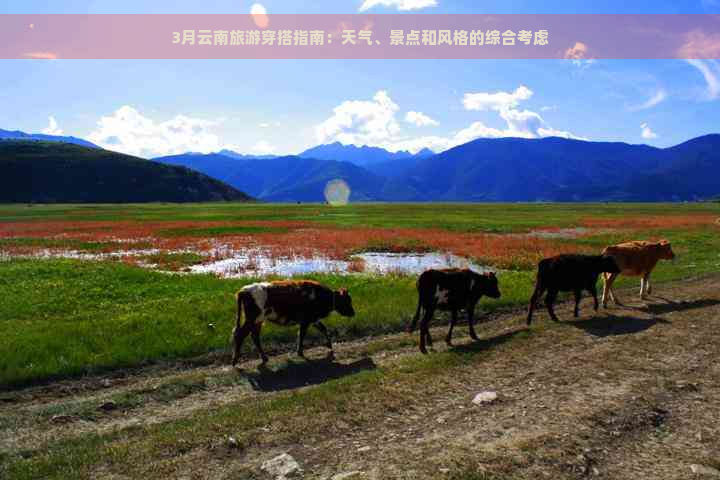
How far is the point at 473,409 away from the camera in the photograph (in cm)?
922

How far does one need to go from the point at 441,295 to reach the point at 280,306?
16.0ft

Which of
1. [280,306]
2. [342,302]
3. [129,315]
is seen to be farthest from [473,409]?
[129,315]

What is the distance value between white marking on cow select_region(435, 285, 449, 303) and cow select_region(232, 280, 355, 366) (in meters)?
3.24

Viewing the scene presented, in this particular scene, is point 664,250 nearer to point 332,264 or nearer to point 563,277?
point 563,277

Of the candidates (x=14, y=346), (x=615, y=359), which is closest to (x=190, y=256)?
(x=14, y=346)

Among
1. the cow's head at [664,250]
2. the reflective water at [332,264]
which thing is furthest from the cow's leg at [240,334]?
the cow's head at [664,250]

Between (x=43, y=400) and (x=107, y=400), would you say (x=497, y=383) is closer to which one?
(x=107, y=400)

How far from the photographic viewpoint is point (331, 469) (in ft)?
23.5

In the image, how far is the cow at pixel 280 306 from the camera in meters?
13.1

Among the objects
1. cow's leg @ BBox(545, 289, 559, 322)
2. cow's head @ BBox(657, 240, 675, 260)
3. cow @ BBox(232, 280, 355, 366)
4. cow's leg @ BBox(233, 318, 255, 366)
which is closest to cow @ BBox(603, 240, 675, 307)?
cow's head @ BBox(657, 240, 675, 260)

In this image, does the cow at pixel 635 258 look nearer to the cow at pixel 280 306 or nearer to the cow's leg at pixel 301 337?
the cow at pixel 280 306

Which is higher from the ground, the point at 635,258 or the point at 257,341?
the point at 635,258

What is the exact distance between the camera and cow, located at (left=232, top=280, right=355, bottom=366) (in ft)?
42.9

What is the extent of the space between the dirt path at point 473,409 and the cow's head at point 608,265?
3404 mm
